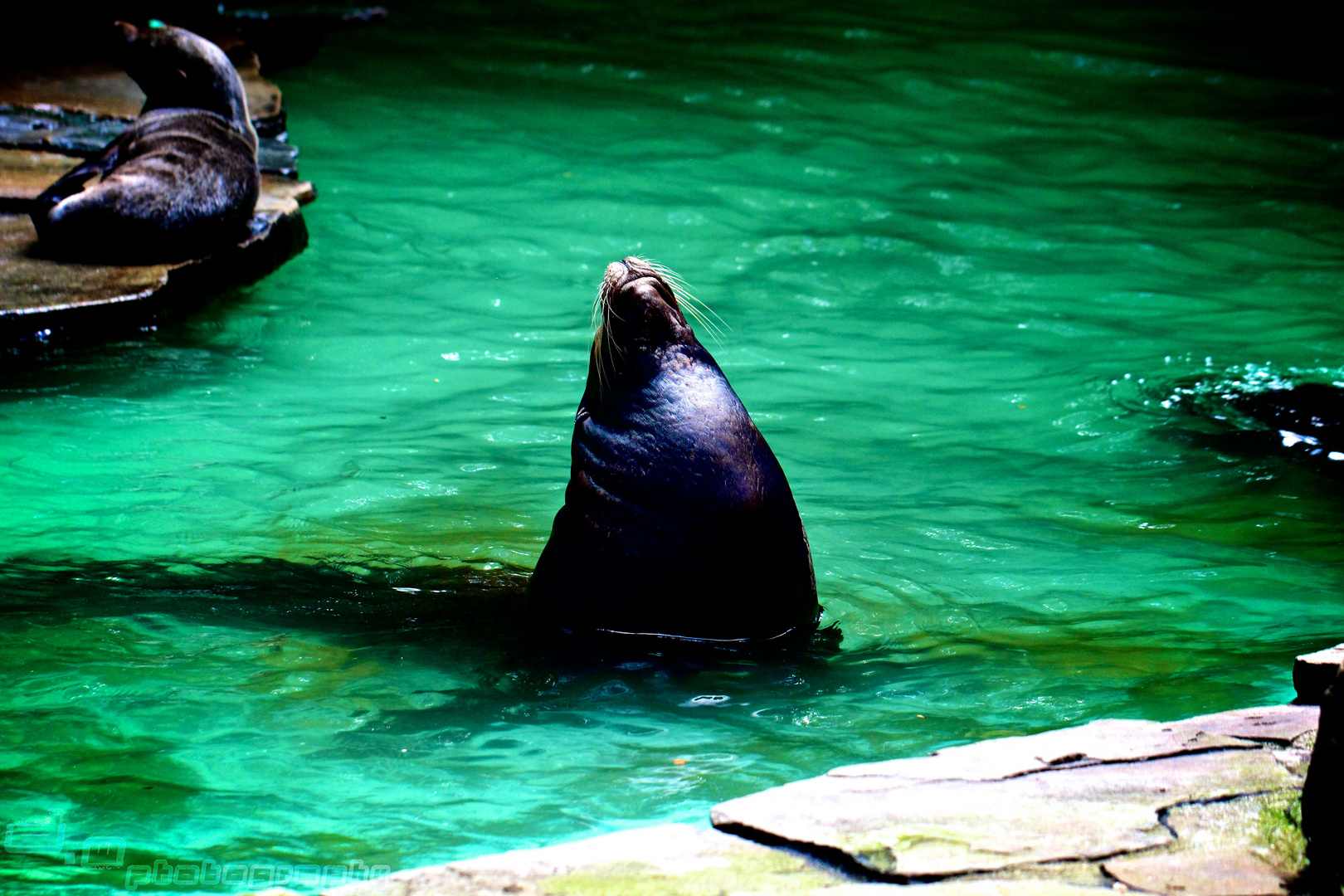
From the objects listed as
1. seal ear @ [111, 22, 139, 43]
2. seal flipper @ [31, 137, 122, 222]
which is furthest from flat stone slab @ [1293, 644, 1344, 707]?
seal ear @ [111, 22, 139, 43]

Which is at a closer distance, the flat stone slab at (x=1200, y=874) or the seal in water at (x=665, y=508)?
the flat stone slab at (x=1200, y=874)

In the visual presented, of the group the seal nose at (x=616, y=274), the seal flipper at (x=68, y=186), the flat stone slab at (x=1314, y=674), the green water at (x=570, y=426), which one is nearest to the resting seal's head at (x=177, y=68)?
the seal flipper at (x=68, y=186)

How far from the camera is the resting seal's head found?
8523 millimetres

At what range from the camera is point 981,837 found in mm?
2424

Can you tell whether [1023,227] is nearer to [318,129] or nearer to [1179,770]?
[318,129]

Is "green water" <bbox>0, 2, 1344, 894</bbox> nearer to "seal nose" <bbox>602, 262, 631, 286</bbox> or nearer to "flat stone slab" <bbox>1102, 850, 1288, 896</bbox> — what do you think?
"flat stone slab" <bbox>1102, 850, 1288, 896</bbox>

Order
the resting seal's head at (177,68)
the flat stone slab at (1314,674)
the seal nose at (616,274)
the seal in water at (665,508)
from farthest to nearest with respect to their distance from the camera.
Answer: the resting seal's head at (177,68)
the seal nose at (616,274)
the seal in water at (665,508)
the flat stone slab at (1314,674)

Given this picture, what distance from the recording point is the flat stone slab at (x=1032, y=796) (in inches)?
93.6

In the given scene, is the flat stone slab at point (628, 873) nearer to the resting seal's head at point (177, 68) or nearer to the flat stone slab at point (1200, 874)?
the flat stone slab at point (1200, 874)

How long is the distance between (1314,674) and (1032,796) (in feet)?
3.08

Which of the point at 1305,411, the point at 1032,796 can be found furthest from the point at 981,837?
the point at 1305,411

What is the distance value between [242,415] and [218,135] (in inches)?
107

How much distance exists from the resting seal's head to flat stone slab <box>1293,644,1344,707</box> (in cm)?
753

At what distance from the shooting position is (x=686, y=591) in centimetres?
396
